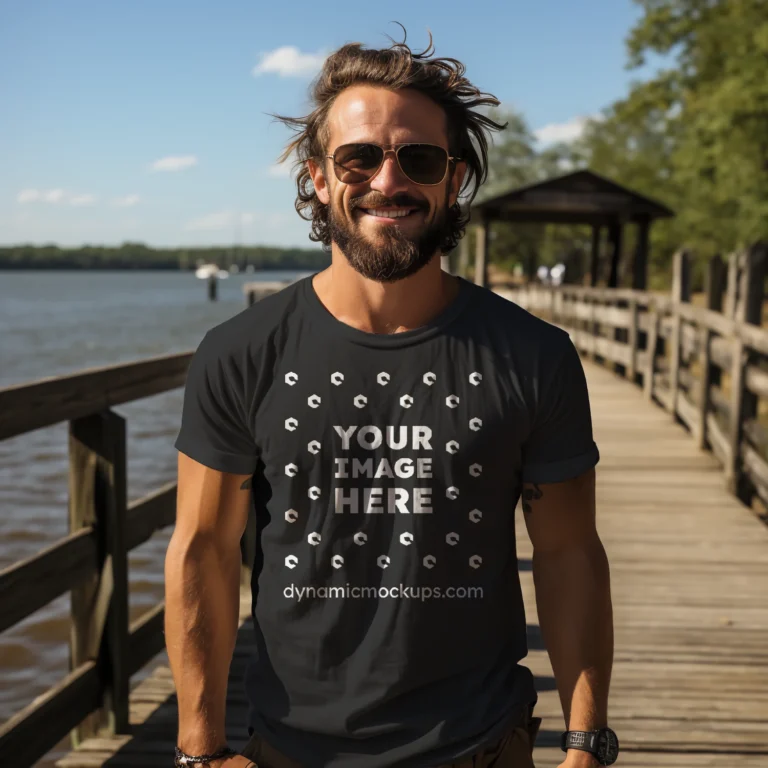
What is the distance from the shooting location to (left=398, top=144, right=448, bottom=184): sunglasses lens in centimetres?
181

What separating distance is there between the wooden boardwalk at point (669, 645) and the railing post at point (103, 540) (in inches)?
11.2

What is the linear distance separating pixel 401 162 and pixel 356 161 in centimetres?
8

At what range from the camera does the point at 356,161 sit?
6.02ft

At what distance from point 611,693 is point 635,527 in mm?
2591

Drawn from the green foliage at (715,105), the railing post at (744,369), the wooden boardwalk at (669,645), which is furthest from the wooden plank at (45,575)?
the green foliage at (715,105)

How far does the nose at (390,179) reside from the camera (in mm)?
1812

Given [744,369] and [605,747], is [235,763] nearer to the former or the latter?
[605,747]

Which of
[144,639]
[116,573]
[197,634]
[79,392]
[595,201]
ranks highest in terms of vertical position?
[595,201]

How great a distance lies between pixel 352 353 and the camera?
5.81 feet

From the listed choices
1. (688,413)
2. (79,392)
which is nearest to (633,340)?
(688,413)

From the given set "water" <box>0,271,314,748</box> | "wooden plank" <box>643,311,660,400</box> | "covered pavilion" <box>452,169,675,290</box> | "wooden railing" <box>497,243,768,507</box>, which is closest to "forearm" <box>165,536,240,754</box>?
"water" <box>0,271,314,748</box>

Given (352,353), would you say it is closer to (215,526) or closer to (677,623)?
(215,526)

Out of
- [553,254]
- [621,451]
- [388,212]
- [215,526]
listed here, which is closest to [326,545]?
[215,526]

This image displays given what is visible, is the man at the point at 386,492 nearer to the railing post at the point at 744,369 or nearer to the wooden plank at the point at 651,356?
the railing post at the point at 744,369
